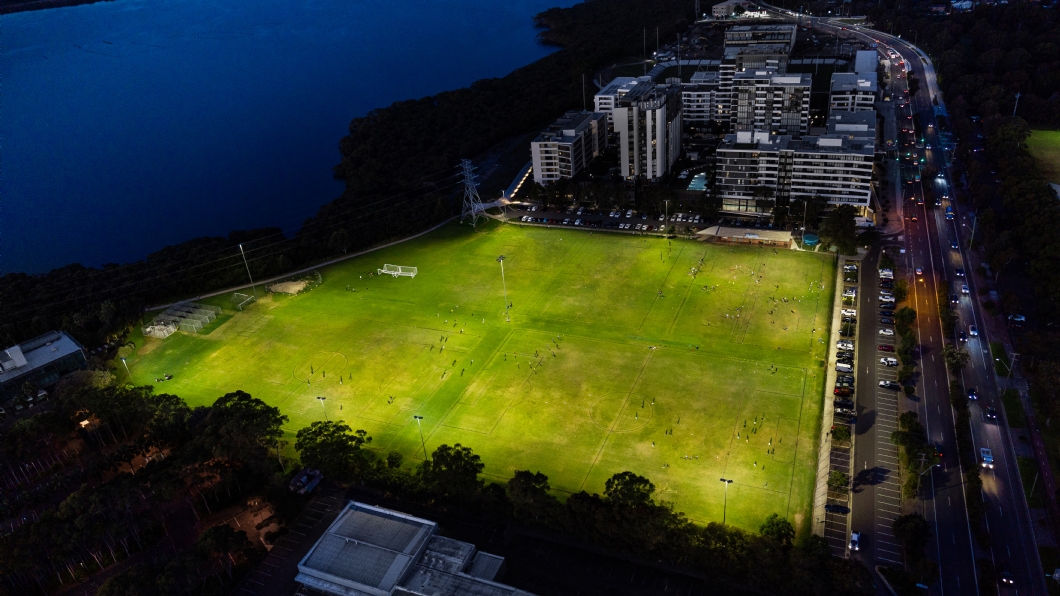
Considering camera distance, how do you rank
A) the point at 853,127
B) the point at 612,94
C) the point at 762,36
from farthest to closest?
the point at 762,36 < the point at 612,94 < the point at 853,127

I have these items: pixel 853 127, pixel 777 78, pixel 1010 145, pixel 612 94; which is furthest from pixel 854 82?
pixel 612 94

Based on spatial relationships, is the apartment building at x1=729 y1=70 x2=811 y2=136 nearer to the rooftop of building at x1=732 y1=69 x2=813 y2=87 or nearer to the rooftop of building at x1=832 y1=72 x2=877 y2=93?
the rooftop of building at x1=732 y1=69 x2=813 y2=87

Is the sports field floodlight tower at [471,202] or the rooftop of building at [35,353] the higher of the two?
the sports field floodlight tower at [471,202]

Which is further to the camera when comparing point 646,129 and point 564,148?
point 564,148

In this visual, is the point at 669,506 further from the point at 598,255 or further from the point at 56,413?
the point at 56,413

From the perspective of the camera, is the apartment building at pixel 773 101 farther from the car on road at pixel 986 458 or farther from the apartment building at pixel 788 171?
the car on road at pixel 986 458

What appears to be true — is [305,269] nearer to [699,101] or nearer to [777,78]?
[699,101]

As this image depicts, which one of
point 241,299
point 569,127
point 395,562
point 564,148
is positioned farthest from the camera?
point 569,127

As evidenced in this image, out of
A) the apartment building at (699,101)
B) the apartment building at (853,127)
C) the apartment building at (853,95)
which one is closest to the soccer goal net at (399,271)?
the apartment building at (853,127)
